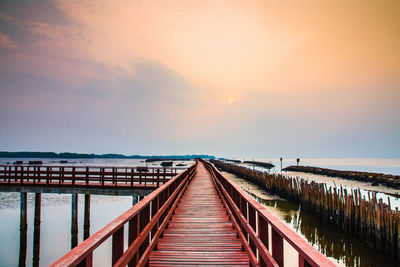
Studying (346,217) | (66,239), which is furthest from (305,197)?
(66,239)

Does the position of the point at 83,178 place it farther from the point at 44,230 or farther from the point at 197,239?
the point at 197,239

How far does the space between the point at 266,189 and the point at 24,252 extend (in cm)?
2115

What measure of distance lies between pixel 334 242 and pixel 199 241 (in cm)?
763

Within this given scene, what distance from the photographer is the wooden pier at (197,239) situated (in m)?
2.25

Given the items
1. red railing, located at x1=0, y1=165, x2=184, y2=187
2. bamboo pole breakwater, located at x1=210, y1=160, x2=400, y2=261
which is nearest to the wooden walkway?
bamboo pole breakwater, located at x1=210, y1=160, x2=400, y2=261

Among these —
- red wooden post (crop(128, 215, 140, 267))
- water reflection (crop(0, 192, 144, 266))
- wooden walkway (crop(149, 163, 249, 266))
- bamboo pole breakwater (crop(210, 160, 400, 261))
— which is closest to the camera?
red wooden post (crop(128, 215, 140, 267))

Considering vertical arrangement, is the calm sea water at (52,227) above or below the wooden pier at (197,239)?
below

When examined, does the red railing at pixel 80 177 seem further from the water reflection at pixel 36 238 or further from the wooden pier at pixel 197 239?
the wooden pier at pixel 197 239

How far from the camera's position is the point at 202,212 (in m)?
8.80

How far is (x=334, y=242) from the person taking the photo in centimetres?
1033

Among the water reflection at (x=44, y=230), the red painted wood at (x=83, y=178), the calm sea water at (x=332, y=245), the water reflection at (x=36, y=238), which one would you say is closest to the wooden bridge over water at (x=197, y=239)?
the calm sea water at (x=332, y=245)

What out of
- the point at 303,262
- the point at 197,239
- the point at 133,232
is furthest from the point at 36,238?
the point at 303,262

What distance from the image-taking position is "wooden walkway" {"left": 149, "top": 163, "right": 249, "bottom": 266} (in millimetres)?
4728

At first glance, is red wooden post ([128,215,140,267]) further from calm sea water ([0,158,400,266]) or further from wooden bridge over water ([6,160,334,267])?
calm sea water ([0,158,400,266])
